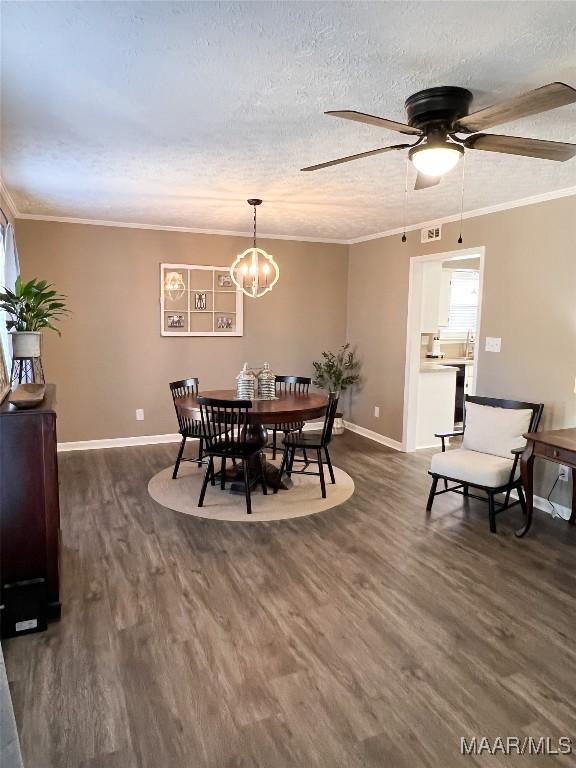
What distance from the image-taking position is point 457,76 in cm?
197

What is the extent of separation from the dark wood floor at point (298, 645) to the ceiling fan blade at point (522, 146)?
215 cm

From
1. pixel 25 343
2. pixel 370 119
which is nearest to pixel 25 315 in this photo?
pixel 25 343

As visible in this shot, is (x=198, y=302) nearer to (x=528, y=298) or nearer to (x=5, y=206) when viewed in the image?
(x=5, y=206)

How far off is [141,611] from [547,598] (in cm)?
211

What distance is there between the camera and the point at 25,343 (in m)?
2.92

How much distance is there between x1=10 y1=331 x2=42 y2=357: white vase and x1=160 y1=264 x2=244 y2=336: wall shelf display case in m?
A: 2.66

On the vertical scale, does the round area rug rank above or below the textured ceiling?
below

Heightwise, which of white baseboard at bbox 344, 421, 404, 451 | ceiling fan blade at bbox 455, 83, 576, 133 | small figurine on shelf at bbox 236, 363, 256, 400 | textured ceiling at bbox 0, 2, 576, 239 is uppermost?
textured ceiling at bbox 0, 2, 576, 239

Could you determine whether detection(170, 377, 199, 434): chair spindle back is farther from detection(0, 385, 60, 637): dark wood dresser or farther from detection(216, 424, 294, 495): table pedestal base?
detection(0, 385, 60, 637): dark wood dresser

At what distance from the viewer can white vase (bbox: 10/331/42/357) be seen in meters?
2.88

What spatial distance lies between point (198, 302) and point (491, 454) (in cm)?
355

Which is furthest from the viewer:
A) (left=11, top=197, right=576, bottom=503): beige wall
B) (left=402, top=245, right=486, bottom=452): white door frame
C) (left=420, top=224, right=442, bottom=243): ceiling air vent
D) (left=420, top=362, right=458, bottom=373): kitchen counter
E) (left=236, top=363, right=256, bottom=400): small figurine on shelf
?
(left=420, top=362, right=458, bottom=373): kitchen counter

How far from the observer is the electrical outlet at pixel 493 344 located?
429 cm

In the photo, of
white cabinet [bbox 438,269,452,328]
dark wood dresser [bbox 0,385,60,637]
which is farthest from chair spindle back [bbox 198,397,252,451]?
white cabinet [bbox 438,269,452,328]
